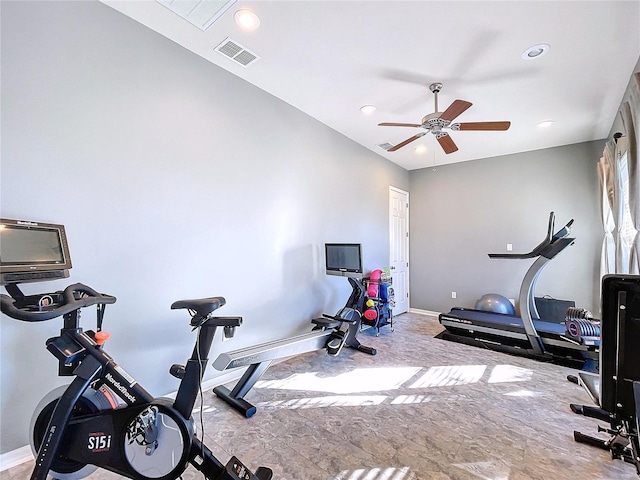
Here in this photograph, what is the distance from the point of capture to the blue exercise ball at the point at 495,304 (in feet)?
15.1

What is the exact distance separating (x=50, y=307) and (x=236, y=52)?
2.39m

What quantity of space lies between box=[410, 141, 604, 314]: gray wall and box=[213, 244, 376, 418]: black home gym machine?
2555 mm

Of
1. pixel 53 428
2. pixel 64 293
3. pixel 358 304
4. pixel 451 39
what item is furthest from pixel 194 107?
pixel 358 304

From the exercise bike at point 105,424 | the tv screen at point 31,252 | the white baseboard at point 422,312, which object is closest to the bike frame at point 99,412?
the exercise bike at point 105,424

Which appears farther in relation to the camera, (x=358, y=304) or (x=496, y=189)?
(x=496, y=189)

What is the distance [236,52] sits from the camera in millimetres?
2535

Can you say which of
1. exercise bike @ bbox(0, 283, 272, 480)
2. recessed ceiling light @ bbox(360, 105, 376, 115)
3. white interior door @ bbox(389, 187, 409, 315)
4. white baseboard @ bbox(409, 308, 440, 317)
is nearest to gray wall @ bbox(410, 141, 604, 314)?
white baseboard @ bbox(409, 308, 440, 317)

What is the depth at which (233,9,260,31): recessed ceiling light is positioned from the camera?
2.11 meters

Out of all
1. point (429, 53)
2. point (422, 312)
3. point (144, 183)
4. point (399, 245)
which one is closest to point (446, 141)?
point (429, 53)

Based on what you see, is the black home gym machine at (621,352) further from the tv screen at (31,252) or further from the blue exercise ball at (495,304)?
the blue exercise ball at (495,304)

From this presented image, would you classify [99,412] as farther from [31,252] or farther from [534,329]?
[534,329]

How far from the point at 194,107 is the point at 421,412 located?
10.8 feet

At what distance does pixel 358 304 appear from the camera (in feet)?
12.8

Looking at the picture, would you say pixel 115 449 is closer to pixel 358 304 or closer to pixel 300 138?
pixel 358 304
